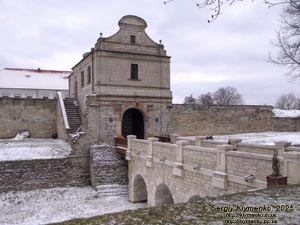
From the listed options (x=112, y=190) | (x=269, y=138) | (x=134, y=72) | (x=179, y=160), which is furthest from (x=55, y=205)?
(x=269, y=138)

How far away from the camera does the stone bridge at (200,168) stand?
8.39 meters

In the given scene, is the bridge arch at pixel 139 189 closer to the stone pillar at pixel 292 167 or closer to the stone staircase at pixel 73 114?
the stone staircase at pixel 73 114

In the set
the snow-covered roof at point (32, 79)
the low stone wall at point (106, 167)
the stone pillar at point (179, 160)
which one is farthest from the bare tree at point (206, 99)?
the stone pillar at point (179, 160)

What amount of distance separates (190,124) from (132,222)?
2290 cm

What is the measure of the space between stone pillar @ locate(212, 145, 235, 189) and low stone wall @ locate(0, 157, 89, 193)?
1154 centimetres

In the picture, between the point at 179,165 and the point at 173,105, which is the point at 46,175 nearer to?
the point at 179,165

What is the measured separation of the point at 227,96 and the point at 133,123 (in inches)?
2434

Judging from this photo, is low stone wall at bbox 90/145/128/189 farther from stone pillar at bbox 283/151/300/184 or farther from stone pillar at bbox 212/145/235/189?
stone pillar at bbox 283/151/300/184

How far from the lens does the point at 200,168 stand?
10.8 meters

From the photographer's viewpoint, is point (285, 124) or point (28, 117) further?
point (285, 124)

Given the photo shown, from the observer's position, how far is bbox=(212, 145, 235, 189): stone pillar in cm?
950

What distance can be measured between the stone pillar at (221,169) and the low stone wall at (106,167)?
9.87m

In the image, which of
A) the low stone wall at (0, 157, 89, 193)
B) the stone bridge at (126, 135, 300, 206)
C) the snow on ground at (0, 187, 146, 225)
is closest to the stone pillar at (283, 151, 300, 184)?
the stone bridge at (126, 135, 300, 206)

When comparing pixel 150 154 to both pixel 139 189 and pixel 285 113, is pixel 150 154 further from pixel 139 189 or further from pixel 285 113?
pixel 285 113
